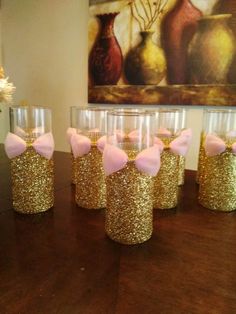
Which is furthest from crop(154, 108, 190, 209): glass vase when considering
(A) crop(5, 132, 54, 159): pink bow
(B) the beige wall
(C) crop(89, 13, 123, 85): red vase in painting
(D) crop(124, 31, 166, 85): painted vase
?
(B) the beige wall

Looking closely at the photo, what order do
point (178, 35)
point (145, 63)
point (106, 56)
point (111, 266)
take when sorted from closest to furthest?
point (111, 266) < point (178, 35) < point (145, 63) < point (106, 56)

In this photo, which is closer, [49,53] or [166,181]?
[166,181]

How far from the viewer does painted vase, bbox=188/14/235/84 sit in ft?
5.08

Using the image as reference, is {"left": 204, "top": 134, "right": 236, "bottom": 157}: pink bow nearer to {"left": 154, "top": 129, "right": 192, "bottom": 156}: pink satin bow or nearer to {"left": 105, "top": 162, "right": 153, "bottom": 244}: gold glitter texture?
{"left": 154, "top": 129, "right": 192, "bottom": 156}: pink satin bow

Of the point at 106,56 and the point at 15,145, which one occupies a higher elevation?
the point at 106,56

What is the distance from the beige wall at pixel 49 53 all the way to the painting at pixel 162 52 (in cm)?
18

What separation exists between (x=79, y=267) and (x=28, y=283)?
71mm

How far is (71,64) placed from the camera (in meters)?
2.20

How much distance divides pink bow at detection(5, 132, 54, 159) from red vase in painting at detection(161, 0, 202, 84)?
1394mm

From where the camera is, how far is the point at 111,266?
0.37 m

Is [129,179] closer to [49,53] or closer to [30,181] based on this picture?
[30,181]

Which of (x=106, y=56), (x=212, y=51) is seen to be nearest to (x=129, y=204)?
(x=212, y=51)

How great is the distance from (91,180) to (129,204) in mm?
158

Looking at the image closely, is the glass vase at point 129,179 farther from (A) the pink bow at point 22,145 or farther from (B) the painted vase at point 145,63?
(B) the painted vase at point 145,63
